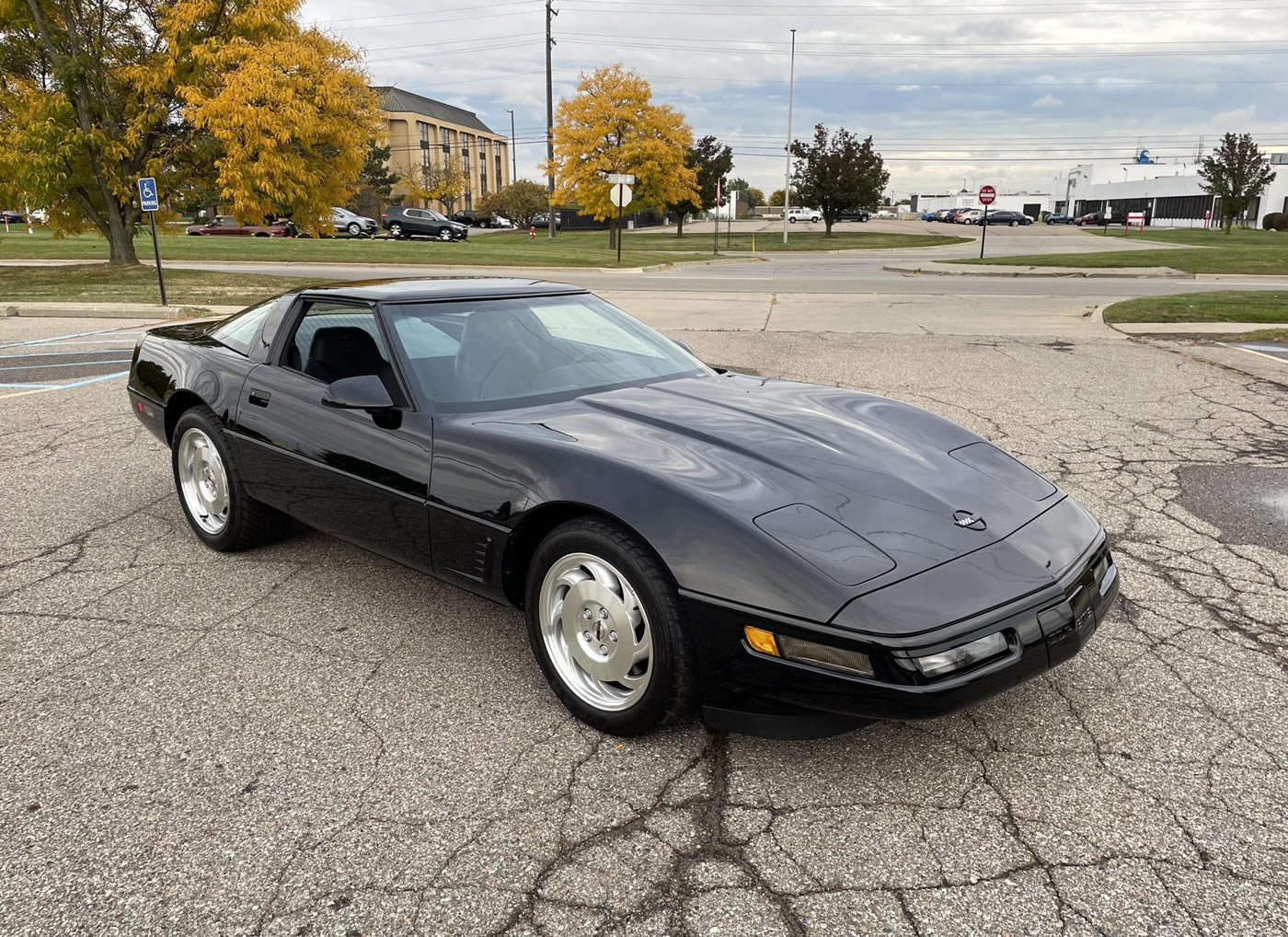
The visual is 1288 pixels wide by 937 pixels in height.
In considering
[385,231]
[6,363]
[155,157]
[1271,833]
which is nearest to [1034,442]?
[1271,833]

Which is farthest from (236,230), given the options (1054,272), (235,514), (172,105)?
(235,514)

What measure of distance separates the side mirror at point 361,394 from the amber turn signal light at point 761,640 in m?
1.57

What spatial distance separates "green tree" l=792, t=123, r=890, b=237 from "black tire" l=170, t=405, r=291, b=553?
5278 cm

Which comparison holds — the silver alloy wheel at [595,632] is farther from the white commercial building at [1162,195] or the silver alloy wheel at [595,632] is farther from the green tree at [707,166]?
the white commercial building at [1162,195]

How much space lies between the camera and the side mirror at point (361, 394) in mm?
3229

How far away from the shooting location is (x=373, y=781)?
262cm

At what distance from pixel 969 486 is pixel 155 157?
23360mm

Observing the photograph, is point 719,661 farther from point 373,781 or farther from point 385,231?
point 385,231

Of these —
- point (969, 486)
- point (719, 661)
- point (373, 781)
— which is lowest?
point (373, 781)

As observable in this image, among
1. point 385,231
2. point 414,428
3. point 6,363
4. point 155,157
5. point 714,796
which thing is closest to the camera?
point 714,796

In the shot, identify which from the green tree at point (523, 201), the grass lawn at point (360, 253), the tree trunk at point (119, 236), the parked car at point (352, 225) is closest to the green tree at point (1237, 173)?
the grass lawn at point (360, 253)

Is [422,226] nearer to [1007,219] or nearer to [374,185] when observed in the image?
[374,185]

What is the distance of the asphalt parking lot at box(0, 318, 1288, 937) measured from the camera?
7.00ft

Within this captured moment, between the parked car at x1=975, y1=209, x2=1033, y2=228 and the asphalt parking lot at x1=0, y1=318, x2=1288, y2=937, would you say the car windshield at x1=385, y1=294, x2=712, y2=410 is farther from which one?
the parked car at x1=975, y1=209, x2=1033, y2=228
